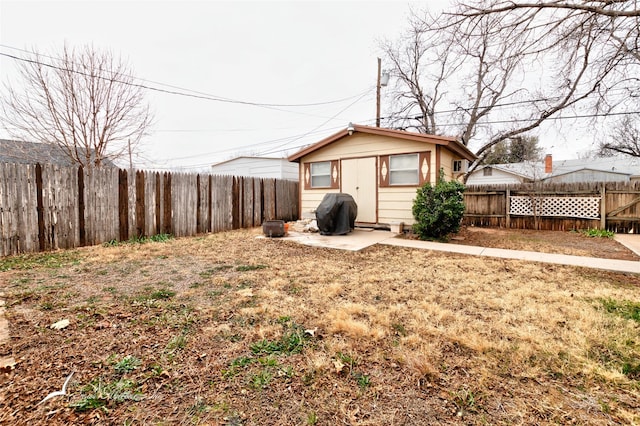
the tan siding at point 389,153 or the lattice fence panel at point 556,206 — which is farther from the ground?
the tan siding at point 389,153

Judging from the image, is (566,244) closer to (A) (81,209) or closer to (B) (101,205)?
(B) (101,205)

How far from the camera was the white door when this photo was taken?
838 centimetres

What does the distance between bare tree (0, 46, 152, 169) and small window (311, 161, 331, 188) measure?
555 cm

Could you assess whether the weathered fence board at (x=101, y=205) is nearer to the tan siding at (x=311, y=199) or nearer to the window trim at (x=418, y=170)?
the tan siding at (x=311, y=199)

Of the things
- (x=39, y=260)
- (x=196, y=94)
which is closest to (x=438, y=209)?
(x=39, y=260)

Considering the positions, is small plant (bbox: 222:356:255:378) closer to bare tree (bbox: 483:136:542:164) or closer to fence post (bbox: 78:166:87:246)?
fence post (bbox: 78:166:87:246)

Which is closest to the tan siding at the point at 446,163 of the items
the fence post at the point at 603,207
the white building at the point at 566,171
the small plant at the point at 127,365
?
the fence post at the point at 603,207

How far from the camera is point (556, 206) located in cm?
908

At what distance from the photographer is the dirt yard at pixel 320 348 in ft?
4.85

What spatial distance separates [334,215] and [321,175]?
2455 millimetres

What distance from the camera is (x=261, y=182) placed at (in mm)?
9969

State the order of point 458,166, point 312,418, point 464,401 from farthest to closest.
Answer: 1. point 458,166
2. point 464,401
3. point 312,418

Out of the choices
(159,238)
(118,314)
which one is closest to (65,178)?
(159,238)

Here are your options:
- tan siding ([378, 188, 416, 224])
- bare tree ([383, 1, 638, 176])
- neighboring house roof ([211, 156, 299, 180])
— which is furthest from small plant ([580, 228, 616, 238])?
neighboring house roof ([211, 156, 299, 180])
